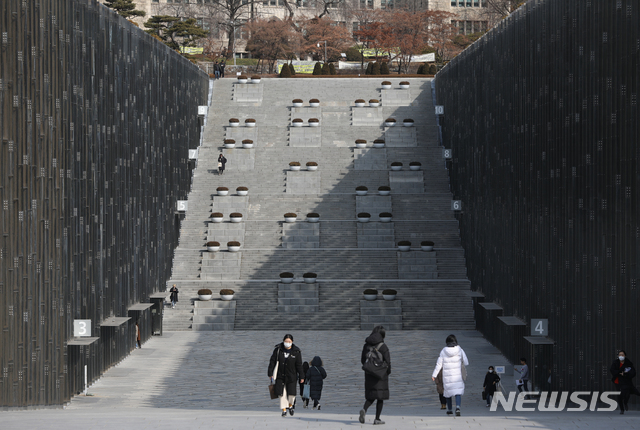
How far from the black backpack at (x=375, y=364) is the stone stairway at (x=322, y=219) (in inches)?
886

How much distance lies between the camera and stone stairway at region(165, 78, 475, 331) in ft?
129

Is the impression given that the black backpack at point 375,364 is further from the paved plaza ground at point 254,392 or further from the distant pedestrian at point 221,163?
the distant pedestrian at point 221,163

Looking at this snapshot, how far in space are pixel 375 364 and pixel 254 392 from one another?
9.48 meters

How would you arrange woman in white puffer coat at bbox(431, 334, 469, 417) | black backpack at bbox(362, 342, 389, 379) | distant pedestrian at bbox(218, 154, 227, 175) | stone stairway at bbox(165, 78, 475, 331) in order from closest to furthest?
black backpack at bbox(362, 342, 389, 379) → woman in white puffer coat at bbox(431, 334, 469, 417) → stone stairway at bbox(165, 78, 475, 331) → distant pedestrian at bbox(218, 154, 227, 175)

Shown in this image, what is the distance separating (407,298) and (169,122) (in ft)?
47.6

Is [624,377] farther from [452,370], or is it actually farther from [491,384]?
[452,370]

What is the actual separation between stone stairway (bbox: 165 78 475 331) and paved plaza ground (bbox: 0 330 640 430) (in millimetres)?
2210

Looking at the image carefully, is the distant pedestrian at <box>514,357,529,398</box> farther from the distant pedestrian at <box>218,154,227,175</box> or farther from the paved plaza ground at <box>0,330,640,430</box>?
the distant pedestrian at <box>218,154,227,175</box>

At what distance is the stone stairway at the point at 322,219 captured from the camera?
39.3m

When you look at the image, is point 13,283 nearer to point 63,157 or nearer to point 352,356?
point 63,157

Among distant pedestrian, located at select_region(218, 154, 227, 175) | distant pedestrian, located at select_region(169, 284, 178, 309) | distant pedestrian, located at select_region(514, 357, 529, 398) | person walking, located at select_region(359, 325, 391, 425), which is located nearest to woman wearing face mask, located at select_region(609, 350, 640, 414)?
distant pedestrian, located at select_region(514, 357, 529, 398)

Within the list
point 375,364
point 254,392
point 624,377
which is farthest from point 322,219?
point 375,364

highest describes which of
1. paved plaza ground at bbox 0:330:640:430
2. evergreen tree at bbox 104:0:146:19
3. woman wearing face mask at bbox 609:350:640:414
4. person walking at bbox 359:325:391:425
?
evergreen tree at bbox 104:0:146:19

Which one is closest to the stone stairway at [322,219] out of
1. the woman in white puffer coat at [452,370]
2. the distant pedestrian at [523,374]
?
the distant pedestrian at [523,374]
